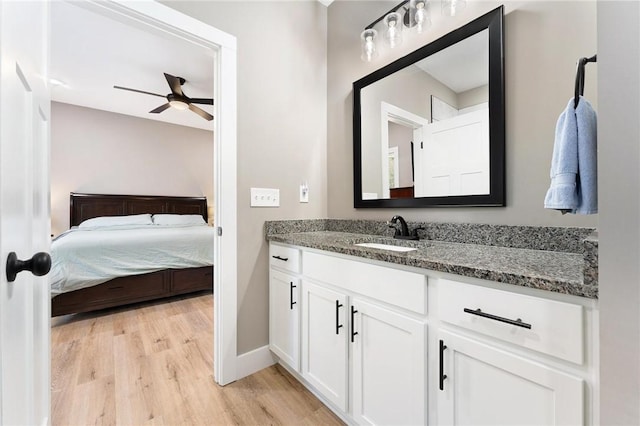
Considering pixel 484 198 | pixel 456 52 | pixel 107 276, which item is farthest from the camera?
pixel 107 276

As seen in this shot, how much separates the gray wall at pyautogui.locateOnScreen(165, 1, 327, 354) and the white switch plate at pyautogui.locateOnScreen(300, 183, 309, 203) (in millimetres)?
35

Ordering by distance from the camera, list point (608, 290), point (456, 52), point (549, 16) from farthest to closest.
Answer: point (456, 52) < point (549, 16) < point (608, 290)

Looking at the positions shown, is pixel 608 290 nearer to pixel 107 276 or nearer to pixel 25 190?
pixel 25 190

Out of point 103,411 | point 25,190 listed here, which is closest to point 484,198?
point 25,190

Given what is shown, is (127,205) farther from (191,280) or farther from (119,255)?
(191,280)

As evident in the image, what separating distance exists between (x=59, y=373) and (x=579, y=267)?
8.83 ft

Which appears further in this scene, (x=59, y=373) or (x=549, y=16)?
(x=59, y=373)

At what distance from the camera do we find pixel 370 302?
3.66ft

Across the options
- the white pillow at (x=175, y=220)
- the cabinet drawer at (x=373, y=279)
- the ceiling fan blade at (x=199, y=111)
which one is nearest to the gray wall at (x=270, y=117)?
the cabinet drawer at (x=373, y=279)

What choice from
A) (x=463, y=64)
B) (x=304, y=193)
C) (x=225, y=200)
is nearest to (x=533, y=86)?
(x=463, y=64)

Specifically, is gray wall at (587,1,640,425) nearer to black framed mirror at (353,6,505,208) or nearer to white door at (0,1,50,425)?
black framed mirror at (353,6,505,208)

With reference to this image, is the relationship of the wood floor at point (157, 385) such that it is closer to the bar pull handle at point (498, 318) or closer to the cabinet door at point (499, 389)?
the cabinet door at point (499, 389)

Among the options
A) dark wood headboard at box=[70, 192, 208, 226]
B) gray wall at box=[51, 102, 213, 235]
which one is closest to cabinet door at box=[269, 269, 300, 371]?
dark wood headboard at box=[70, 192, 208, 226]

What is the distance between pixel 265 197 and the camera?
1775 mm
